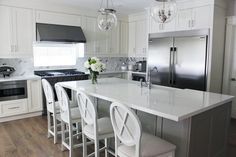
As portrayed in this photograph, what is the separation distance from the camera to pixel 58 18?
511 cm

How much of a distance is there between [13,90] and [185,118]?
152 inches

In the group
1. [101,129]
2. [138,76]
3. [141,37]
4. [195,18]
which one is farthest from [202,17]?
[101,129]

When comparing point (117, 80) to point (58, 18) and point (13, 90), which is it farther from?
point (58, 18)

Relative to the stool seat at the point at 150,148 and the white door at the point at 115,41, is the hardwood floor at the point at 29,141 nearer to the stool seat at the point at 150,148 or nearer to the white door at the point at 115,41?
the stool seat at the point at 150,148

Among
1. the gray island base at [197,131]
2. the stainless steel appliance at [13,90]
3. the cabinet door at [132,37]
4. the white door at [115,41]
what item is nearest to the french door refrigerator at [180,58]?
the cabinet door at [132,37]

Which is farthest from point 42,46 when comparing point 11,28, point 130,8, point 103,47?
point 130,8

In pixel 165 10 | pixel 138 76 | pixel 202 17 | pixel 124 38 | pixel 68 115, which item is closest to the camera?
pixel 165 10

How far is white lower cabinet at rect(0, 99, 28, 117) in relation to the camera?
4336 mm

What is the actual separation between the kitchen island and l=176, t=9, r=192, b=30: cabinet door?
7.64ft

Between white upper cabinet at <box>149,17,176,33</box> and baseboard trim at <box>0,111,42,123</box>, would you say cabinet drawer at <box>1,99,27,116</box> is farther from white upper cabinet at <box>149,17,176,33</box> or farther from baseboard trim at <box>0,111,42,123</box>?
white upper cabinet at <box>149,17,176,33</box>

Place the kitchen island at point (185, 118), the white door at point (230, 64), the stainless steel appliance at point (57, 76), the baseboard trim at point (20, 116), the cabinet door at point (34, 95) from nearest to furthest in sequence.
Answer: the kitchen island at point (185, 118) < the baseboard trim at point (20, 116) < the white door at point (230, 64) < the cabinet door at point (34, 95) < the stainless steel appliance at point (57, 76)

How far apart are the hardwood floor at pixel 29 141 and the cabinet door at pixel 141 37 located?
3009mm

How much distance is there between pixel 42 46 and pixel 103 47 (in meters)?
1.70

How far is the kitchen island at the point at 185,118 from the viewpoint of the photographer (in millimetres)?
1975
